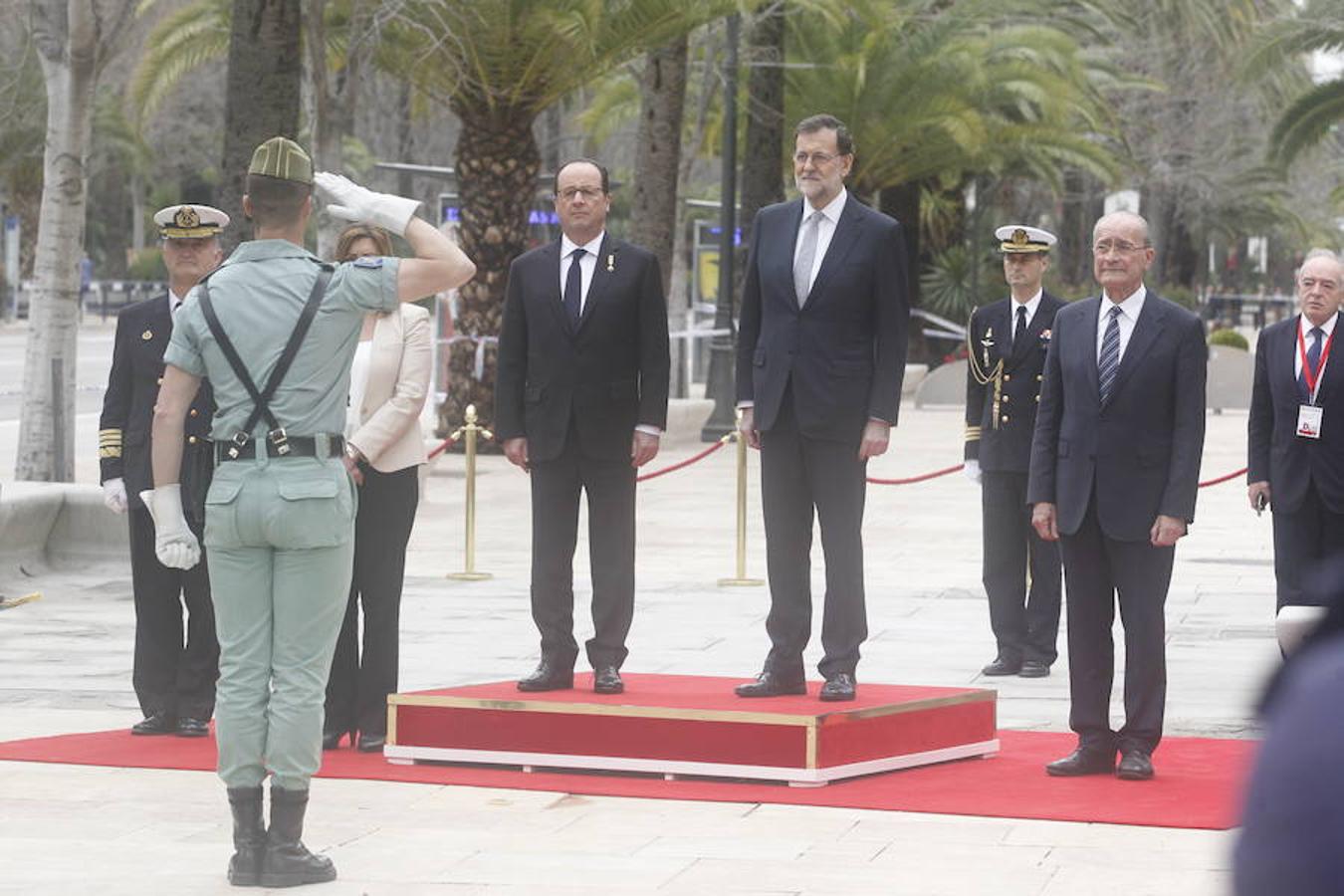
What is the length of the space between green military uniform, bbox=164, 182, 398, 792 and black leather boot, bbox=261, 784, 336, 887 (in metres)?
0.05

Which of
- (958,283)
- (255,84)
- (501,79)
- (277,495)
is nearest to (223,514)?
(277,495)

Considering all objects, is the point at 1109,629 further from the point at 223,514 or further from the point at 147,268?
the point at 147,268

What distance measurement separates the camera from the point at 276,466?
240 inches

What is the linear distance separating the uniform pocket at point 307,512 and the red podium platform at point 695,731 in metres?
1.76

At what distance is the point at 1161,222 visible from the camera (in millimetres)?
57969

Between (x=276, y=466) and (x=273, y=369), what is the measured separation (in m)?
0.26

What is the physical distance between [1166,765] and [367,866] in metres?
3.02

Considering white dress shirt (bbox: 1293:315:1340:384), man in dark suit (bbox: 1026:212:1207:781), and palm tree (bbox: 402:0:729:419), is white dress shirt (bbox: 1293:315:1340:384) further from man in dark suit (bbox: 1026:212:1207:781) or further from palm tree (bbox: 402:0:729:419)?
palm tree (bbox: 402:0:729:419)

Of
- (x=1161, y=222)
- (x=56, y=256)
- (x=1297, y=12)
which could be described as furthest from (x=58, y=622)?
(x=1161, y=222)

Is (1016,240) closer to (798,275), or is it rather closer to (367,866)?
(798,275)

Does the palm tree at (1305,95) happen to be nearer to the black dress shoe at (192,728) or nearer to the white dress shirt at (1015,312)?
the white dress shirt at (1015,312)

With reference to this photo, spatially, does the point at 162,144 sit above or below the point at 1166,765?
above

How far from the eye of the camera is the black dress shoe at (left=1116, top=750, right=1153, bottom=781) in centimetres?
762

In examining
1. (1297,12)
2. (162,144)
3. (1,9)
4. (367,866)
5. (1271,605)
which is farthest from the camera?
(162,144)
